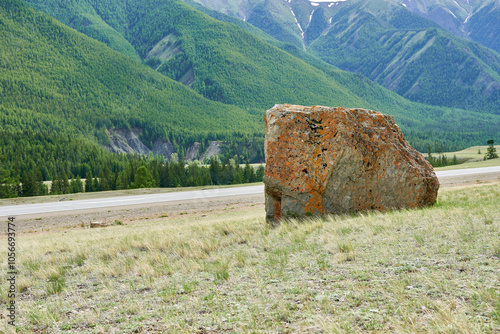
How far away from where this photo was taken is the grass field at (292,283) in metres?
4.03

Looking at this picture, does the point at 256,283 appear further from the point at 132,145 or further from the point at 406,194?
the point at 132,145

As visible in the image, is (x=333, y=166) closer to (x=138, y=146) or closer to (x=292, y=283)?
(x=292, y=283)

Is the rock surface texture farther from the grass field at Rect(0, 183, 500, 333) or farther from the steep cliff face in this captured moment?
the steep cliff face

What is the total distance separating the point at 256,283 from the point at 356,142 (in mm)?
6417

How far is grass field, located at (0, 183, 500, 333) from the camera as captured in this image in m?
4.03

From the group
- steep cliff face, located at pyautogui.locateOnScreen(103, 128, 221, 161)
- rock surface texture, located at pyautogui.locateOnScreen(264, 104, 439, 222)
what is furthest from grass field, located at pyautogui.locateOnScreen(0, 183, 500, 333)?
steep cliff face, located at pyautogui.locateOnScreen(103, 128, 221, 161)

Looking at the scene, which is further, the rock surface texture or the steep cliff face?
the steep cliff face

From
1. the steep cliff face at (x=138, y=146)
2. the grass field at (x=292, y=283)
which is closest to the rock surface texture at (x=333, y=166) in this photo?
the grass field at (x=292, y=283)

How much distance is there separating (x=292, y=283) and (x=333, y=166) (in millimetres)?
5601

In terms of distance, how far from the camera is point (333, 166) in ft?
33.9

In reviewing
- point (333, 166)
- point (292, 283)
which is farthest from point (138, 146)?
point (292, 283)

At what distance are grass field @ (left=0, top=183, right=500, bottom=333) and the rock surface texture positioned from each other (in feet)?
6.02

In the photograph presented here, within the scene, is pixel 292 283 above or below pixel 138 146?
below

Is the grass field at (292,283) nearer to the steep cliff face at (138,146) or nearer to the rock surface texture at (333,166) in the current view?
the rock surface texture at (333,166)
